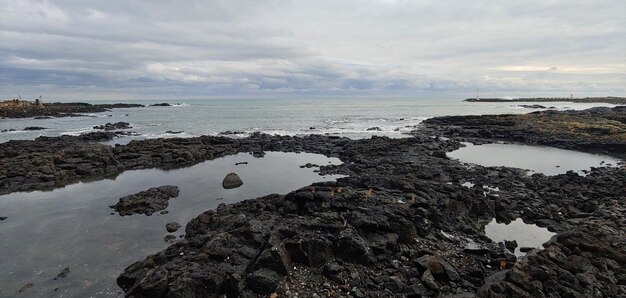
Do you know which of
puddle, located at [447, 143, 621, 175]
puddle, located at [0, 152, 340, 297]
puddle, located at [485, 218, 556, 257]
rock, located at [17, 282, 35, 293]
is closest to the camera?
rock, located at [17, 282, 35, 293]

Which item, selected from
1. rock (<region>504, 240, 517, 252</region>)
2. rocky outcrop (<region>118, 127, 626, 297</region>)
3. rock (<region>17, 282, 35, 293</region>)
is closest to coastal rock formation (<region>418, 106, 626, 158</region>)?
rocky outcrop (<region>118, 127, 626, 297</region>)

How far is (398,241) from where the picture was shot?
15180 mm

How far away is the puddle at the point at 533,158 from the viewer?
3394cm

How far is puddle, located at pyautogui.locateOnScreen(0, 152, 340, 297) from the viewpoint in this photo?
1430cm

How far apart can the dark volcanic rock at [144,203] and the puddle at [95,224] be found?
0.68 m

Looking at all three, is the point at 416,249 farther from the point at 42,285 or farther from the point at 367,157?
the point at 367,157

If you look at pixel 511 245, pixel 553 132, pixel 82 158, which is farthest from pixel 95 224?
pixel 553 132

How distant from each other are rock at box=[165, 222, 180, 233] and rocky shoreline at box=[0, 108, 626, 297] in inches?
39.9

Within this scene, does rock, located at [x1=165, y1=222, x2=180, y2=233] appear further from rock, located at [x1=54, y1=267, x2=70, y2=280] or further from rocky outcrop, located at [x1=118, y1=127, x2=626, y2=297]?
rock, located at [x1=54, y1=267, x2=70, y2=280]

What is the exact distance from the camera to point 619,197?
867 inches

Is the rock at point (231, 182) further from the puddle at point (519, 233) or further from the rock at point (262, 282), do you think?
the puddle at point (519, 233)

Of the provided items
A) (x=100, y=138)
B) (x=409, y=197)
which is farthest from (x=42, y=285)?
(x=100, y=138)

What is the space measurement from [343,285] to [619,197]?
20.1 m

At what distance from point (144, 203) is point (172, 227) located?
16.6ft
